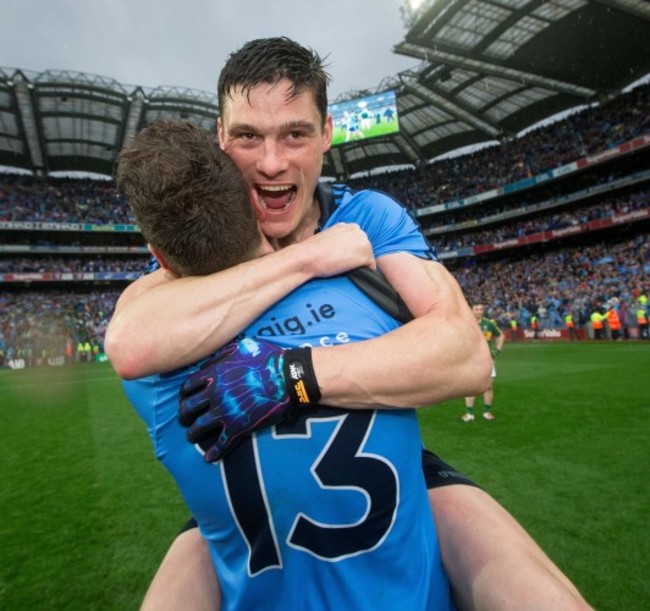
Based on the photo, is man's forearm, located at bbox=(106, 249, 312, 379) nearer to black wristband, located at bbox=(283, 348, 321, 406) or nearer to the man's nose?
black wristband, located at bbox=(283, 348, 321, 406)

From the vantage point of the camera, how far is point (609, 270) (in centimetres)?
2995

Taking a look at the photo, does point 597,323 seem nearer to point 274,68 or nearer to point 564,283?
point 564,283

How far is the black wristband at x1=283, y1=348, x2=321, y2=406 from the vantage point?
1.16 meters

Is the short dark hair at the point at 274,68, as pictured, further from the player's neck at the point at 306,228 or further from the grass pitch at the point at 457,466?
the grass pitch at the point at 457,466

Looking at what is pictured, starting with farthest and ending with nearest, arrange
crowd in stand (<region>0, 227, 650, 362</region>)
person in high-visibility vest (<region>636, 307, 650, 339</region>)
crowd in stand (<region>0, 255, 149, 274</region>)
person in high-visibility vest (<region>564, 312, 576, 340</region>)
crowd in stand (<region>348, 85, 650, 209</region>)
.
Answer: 1. crowd in stand (<region>0, 255, 149, 274</region>)
2. crowd in stand (<region>348, 85, 650, 209</region>)
3. crowd in stand (<region>0, 227, 650, 362</region>)
4. person in high-visibility vest (<region>564, 312, 576, 340</region>)
5. person in high-visibility vest (<region>636, 307, 650, 339</region>)

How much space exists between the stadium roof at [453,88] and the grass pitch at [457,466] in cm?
2058

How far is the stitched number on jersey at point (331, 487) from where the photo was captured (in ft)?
3.80

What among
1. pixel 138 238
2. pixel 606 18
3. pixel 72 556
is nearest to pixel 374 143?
pixel 606 18

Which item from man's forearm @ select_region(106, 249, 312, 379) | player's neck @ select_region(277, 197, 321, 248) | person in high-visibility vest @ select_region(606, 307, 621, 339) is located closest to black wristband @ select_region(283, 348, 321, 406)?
man's forearm @ select_region(106, 249, 312, 379)

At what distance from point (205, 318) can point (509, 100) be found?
124ft

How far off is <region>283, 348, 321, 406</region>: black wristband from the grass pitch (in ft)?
9.57

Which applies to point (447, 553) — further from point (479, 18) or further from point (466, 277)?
point (466, 277)

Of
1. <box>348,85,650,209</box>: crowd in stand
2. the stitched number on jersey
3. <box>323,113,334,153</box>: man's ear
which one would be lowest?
the stitched number on jersey

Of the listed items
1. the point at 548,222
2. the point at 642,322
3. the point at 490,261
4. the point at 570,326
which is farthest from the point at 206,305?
the point at 490,261
